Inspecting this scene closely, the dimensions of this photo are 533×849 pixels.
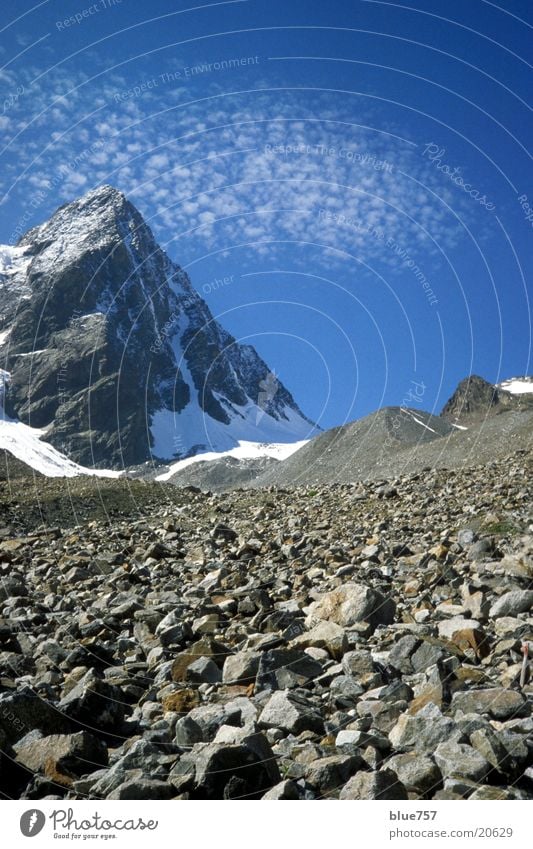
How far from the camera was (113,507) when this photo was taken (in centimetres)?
2731

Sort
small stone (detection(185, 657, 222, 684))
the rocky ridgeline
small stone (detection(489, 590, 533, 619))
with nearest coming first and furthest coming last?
the rocky ridgeline → small stone (detection(185, 657, 222, 684)) → small stone (detection(489, 590, 533, 619))

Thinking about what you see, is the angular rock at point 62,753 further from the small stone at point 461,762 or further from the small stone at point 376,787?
the small stone at point 461,762

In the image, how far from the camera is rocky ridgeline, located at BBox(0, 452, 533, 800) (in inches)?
208

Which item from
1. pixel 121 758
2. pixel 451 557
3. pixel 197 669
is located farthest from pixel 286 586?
pixel 121 758

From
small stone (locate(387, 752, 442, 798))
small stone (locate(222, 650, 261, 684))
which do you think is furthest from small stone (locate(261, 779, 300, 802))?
small stone (locate(222, 650, 261, 684))

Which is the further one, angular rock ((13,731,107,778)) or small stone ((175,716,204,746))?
small stone ((175,716,204,746))

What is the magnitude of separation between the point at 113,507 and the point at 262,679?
2076 cm

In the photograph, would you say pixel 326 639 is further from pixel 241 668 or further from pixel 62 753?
pixel 62 753

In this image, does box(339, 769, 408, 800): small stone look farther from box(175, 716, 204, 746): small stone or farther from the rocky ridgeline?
box(175, 716, 204, 746): small stone

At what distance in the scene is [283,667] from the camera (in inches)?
301

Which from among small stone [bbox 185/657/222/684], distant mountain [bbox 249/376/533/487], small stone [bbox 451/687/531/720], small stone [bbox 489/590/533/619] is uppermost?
distant mountain [bbox 249/376/533/487]

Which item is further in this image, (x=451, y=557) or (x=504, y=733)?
(x=451, y=557)
